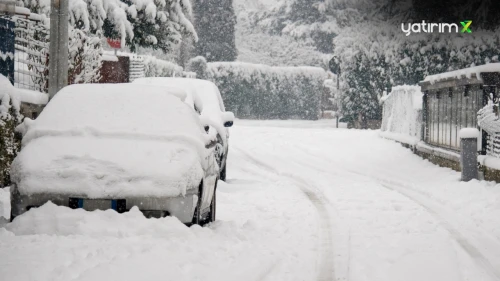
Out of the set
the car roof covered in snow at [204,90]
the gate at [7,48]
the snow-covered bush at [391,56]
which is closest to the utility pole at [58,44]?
the gate at [7,48]

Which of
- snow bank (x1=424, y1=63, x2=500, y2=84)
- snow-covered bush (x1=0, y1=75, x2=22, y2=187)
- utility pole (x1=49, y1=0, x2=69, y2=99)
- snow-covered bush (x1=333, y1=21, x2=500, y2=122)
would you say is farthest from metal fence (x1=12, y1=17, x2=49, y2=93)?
snow-covered bush (x1=333, y1=21, x2=500, y2=122)

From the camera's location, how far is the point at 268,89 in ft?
147

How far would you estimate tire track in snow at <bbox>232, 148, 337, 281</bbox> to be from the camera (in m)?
6.84

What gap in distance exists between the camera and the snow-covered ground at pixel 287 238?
6.39m

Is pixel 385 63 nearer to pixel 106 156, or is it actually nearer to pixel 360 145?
pixel 360 145

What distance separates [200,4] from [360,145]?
104 feet

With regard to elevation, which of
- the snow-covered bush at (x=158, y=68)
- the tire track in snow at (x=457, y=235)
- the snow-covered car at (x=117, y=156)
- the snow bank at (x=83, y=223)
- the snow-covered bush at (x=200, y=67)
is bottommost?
the tire track in snow at (x=457, y=235)

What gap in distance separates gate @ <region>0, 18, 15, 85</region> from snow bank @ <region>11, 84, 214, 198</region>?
411 centimetres

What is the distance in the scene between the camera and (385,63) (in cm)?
3616

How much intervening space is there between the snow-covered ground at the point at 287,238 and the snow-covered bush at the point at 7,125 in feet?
11.1

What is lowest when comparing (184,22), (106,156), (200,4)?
(106,156)

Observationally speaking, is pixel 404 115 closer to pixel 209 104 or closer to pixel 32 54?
pixel 209 104

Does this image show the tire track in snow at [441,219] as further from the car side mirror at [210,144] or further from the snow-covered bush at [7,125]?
the snow-covered bush at [7,125]

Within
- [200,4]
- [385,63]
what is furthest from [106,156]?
[200,4]
